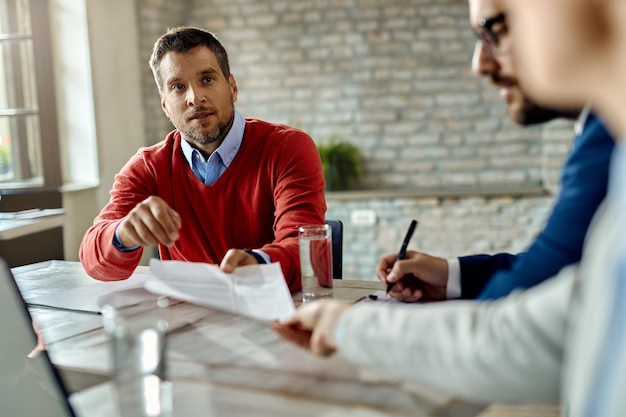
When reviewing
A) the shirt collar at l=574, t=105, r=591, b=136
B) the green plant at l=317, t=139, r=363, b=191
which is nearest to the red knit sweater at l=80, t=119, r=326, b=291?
the shirt collar at l=574, t=105, r=591, b=136

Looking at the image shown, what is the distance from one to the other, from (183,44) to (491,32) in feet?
3.96

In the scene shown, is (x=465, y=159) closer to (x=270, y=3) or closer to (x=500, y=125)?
(x=500, y=125)

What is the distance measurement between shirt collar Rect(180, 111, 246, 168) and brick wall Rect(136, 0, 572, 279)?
8.53 feet

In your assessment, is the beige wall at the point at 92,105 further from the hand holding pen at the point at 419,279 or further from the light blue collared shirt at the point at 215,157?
the hand holding pen at the point at 419,279

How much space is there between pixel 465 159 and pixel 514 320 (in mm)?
4084

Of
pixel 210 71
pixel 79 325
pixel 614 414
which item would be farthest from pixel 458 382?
pixel 210 71

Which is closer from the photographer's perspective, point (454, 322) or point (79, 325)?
point (454, 322)

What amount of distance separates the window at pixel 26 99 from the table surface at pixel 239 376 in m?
2.72

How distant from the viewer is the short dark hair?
2189mm

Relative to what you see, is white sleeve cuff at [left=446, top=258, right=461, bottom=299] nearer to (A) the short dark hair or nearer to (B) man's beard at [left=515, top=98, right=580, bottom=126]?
(B) man's beard at [left=515, top=98, right=580, bottom=126]

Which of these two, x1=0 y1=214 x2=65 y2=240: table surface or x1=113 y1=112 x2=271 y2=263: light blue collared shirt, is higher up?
x1=113 y1=112 x2=271 y2=263: light blue collared shirt

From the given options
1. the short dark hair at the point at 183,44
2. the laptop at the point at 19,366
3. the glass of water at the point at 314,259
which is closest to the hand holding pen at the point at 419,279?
the glass of water at the point at 314,259

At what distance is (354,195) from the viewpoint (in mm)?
4762

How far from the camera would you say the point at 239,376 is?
1.08m
